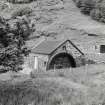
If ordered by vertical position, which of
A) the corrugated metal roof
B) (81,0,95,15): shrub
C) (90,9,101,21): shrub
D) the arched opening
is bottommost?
the arched opening

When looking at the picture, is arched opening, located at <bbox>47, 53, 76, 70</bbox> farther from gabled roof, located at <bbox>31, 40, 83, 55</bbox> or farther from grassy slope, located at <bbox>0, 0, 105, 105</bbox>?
grassy slope, located at <bbox>0, 0, 105, 105</bbox>

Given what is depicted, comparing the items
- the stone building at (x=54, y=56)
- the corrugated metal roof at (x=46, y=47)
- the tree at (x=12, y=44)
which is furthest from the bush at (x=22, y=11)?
the tree at (x=12, y=44)

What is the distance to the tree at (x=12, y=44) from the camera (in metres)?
17.3

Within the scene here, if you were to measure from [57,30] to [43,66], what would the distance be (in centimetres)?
1877

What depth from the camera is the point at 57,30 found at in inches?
2142

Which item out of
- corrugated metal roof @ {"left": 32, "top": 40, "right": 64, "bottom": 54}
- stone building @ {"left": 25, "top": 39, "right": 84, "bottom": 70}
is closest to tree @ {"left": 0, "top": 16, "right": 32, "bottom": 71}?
stone building @ {"left": 25, "top": 39, "right": 84, "bottom": 70}

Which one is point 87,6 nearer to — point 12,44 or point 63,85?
point 63,85

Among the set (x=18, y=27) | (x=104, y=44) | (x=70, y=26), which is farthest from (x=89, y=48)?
(x=18, y=27)

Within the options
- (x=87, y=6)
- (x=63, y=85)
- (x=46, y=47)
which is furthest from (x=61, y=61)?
(x=87, y=6)

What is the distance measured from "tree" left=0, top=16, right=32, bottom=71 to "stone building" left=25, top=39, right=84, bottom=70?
59.8ft

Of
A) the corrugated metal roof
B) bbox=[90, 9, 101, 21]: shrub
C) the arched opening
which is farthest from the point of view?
bbox=[90, 9, 101, 21]: shrub

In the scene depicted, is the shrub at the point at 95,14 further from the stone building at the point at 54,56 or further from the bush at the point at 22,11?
the stone building at the point at 54,56

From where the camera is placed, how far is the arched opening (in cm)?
3776

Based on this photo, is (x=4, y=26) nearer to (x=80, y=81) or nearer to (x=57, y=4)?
(x=80, y=81)
